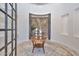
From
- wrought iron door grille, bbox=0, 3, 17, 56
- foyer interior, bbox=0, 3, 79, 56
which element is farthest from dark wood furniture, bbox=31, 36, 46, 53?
wrought iron door grille, bbox=0, 3, 17, 56

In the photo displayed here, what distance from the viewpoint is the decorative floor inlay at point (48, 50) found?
1514 millimetres

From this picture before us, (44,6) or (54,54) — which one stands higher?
(44,6)

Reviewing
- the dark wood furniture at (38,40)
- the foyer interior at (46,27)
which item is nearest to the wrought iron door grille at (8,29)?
the foyer interior at (46,27)

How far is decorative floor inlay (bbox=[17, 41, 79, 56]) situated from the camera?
1514 mm

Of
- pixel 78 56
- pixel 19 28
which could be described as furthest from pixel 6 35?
pixel 78 56

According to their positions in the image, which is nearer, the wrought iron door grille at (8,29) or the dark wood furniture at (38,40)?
the wrought iron door grille at (8,29)

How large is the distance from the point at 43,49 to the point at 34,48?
0.35 ft

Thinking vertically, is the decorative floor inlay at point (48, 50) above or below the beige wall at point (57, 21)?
below

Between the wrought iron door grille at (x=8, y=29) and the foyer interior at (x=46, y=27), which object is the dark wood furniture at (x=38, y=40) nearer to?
the foyer interior at (x=46, y=27)

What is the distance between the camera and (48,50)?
5.02 ft

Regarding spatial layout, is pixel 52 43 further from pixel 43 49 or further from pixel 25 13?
pixel 25 13

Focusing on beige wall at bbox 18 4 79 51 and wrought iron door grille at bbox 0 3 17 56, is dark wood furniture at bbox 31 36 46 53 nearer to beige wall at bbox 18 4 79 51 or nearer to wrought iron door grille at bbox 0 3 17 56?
beige wall at bbox 18 4 79 51

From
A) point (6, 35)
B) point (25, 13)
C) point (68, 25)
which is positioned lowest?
point (6, 35)

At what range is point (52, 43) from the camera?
5.10 feet
